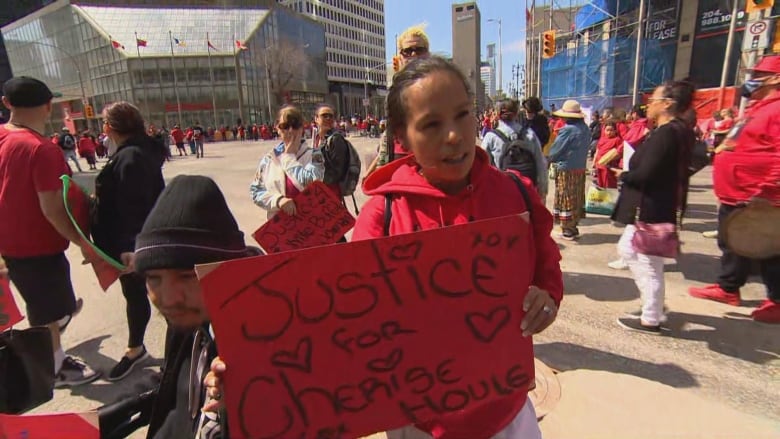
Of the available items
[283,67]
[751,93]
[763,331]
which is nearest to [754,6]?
[751,93]

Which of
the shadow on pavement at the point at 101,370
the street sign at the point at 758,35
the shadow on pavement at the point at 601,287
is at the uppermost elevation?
the street sign at the point at 758,35

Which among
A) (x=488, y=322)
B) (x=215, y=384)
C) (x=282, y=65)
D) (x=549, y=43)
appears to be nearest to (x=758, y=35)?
(x=549, y=43)

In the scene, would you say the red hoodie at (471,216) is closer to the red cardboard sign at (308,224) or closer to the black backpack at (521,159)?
the red cardboard sign at (308,224)

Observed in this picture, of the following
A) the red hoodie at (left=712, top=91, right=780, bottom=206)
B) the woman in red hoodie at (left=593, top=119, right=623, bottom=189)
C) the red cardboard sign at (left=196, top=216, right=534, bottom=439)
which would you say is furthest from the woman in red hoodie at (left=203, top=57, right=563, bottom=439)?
the woman in red hoodie at (left=593, top=119, right=623, bottom=189)

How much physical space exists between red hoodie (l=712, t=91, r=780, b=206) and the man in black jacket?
12.8 feet

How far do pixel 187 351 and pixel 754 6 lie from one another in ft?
42.4

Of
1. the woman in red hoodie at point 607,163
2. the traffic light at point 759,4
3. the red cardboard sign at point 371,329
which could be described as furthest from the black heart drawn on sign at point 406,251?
the traffic light at point 759,4

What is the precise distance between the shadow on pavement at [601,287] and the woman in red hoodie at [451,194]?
125 inches

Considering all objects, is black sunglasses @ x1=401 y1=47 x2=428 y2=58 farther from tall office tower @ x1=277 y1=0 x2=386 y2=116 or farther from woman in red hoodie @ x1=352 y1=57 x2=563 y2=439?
tall office tower @ x1=277 y1=0 x2=386 y2=116

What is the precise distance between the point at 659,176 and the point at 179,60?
57.1 meters

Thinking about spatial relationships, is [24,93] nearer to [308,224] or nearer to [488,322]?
[308,224]

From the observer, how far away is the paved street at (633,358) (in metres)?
2.41

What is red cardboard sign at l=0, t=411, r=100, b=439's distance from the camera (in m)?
1.11

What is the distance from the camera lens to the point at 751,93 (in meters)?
3.54
